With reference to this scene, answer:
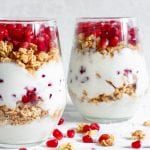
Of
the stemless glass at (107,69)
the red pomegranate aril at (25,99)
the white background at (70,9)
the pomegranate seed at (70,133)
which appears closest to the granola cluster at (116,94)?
the stemless glass at (107,69)

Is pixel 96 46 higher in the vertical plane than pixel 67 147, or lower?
higher

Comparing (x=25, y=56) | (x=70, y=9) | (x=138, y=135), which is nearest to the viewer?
(x=25, y=56)

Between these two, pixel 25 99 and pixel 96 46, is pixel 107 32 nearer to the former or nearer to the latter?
pixel 96 46

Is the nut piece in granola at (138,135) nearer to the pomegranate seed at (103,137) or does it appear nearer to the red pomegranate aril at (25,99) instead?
the pomegranate seed at (103,137)

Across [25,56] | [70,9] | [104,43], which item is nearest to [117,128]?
[104,43]

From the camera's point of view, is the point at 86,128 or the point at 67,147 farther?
the point at 86,128

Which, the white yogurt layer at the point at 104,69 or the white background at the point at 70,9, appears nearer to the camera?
the white yogurt layer at the point at 104,69

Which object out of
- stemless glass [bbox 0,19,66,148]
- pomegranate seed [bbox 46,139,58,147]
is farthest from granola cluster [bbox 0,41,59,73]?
pomegranate seed [bbox 46,139,58,147]

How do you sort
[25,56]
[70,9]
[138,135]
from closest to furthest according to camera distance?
[25,56]
[138,135]
[70,9]

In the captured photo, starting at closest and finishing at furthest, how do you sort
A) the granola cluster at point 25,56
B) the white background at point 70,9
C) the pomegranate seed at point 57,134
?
the granola cluster at point 25,56 → the pomegranate seed at point 57,134 → the white background at point 70,9
